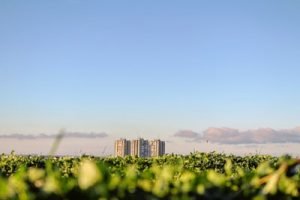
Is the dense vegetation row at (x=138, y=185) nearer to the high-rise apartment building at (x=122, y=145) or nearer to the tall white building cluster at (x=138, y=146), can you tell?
the tall white building cluster at (x=138, y=146)

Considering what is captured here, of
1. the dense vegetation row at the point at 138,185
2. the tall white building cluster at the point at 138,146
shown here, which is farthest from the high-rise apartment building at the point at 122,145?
the dense vegetation row at the point at 138,185

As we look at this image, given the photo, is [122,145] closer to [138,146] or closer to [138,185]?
[138,146]

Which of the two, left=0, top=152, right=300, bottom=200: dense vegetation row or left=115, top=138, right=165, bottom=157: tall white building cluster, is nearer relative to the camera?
left=0, top=152, right=300, bottom=200: dense vegetation row

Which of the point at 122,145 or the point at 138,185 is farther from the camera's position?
the point at 122,145

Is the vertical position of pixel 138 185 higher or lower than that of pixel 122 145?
lower

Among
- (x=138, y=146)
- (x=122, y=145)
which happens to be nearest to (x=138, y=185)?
(x=122, y=145)

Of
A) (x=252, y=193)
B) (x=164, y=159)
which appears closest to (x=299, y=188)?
(x=252, y=193)

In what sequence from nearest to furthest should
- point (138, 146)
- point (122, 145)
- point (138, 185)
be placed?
point (138, 185)
point (122, 145)
point (138, 146)

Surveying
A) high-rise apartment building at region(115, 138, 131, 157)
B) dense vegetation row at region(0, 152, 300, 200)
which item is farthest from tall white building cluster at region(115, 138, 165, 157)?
dense vegetation row at region(0, 152, 300, 200)

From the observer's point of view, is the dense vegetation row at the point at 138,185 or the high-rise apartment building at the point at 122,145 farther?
the high-rise apartment building at the point at 122,145

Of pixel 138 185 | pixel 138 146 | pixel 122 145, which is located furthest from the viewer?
pixel 138 146

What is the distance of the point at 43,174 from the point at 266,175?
171 cm

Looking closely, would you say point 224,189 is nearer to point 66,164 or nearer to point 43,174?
point 43,174

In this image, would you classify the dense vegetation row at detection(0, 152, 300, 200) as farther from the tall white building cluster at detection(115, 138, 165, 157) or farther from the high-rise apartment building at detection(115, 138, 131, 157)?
the high-rise apartment building at detection(115, 138, 131, 157)
